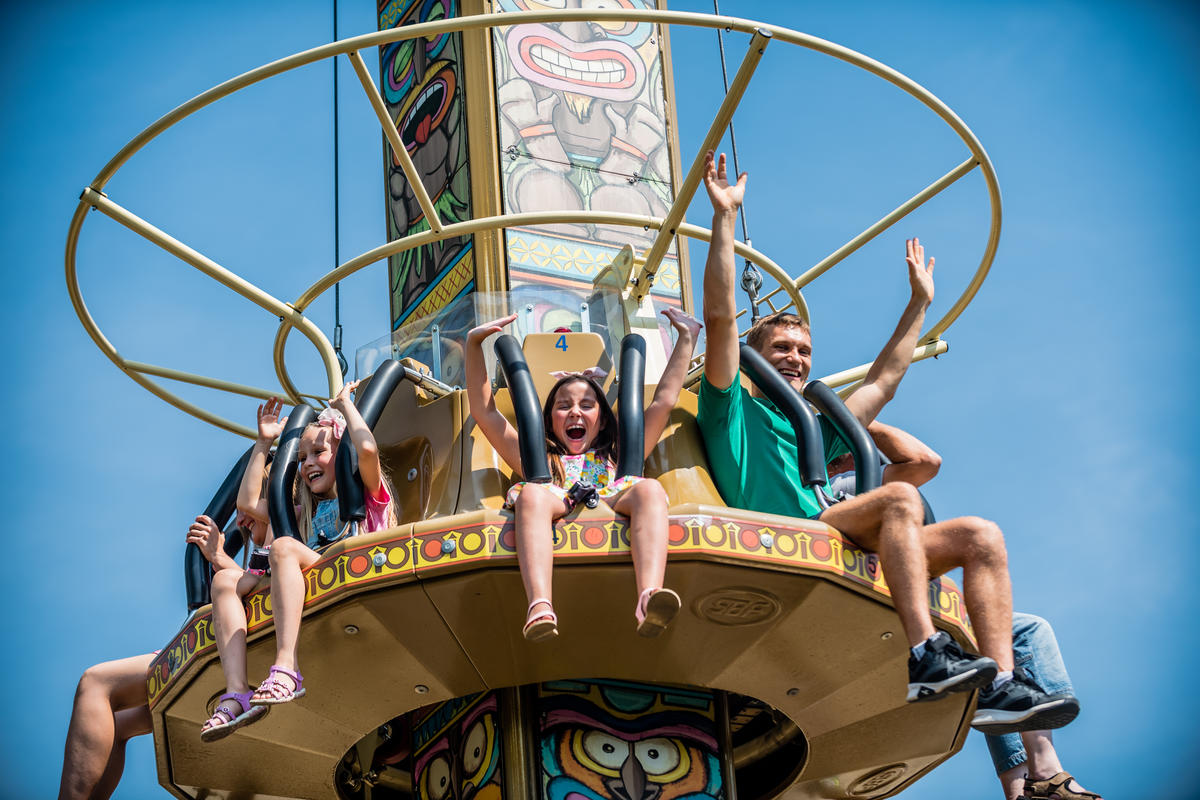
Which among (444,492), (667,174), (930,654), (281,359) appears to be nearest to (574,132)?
(667,174)

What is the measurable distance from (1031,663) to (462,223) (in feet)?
14.3

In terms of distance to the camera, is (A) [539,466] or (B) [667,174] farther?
(B) [667,174]

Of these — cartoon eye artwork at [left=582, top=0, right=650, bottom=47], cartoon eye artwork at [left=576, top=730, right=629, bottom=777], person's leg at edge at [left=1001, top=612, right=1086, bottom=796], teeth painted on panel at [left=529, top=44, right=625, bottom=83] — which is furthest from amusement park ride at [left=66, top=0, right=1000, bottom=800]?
cartoon eye artwork at [left=582, top=0, right=650, bottom=47]

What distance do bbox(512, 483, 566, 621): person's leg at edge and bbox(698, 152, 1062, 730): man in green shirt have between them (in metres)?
1.49

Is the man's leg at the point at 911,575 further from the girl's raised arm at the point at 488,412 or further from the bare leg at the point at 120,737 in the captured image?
the bare leg at the point at 120,737

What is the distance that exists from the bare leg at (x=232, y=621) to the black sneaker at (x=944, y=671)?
10.9ft

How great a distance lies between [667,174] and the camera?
12.8 m

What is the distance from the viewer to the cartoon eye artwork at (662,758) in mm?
9438

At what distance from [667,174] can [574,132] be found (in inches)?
32.1

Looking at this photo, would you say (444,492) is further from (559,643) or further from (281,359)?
(281,359)

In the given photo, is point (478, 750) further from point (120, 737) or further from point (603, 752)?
point (120, 737)

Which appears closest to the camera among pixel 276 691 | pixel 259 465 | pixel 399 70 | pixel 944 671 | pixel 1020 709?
pixel 944 671

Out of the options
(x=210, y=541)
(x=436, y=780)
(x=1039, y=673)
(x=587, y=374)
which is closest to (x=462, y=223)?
(x=587, y=374)

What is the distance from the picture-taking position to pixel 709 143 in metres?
8.93
